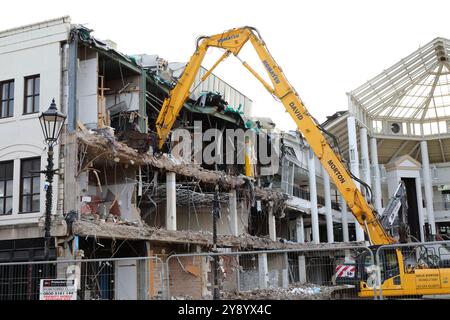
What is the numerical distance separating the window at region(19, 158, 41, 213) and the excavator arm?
631 centimetres

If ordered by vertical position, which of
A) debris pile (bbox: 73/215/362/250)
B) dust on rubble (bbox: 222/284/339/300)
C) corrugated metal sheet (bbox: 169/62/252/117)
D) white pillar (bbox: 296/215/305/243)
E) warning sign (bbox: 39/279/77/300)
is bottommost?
dust on rubble (bbox: 222/284/339/300)

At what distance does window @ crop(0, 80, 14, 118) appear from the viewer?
76.6ft

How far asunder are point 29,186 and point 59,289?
1030 cm

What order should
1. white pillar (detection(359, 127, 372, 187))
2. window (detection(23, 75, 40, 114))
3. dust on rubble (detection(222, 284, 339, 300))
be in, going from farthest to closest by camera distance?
white pillar (detection(359, 127, 372, 187)) < window (detection(23, 75, 40, 114)) < dust on rubble (detection(222, 284, 339, 300))

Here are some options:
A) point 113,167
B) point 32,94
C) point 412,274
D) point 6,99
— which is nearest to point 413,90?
point 113,167

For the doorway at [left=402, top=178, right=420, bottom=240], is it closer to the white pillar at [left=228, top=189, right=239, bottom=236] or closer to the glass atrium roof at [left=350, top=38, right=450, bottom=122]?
the white pillar at [left=228, top=189, right=239, bottom=236]

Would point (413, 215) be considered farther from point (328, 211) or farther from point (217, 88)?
point (328, 211)

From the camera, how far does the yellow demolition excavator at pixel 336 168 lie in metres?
16.6

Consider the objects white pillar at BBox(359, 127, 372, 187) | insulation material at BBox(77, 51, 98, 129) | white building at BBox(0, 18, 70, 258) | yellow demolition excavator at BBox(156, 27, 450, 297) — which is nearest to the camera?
yellow demolition excavator at BBox(156, 27, 450, 297)

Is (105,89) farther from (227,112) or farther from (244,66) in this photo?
(227,112)

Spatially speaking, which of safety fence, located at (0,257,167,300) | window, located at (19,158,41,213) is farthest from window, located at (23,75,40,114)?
safety fence, located at (0,257,167,300)

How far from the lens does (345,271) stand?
1842 centimetres
